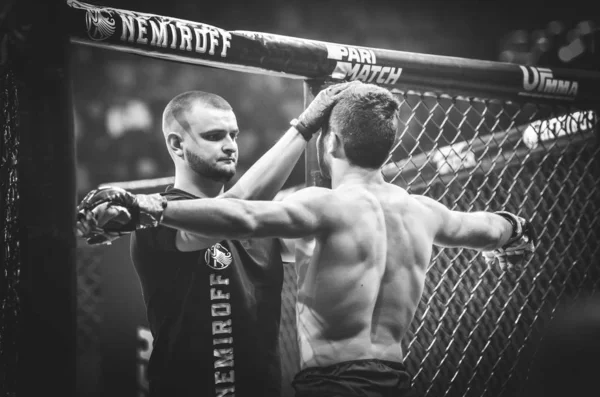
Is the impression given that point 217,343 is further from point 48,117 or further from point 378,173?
point 48,117

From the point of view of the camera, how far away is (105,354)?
2.50m

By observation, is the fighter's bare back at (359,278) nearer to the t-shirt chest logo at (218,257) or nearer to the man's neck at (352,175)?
the man's neck at (352,175)

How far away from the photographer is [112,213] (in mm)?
1043

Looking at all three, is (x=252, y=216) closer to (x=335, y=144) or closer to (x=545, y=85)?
(x=335, y=144)

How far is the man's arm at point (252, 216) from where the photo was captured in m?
1.12

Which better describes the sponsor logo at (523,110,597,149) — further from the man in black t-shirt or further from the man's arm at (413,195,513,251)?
the man in black t-shirt

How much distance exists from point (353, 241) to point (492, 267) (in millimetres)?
1652

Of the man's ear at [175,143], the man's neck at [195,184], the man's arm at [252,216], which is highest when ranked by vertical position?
the man's ear at [175,143]

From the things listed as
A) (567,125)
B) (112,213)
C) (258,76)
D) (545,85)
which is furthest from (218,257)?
(258,76)

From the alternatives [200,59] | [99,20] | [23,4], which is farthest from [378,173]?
[23,4]

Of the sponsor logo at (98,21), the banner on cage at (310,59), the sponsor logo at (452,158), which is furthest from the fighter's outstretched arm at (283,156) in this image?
the sponsor logo at (452,158)

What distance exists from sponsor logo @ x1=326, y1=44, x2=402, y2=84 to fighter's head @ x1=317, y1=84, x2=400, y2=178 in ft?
0.37

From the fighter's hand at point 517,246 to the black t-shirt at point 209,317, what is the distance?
672 millimetres

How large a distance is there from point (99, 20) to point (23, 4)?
6.4 inches
